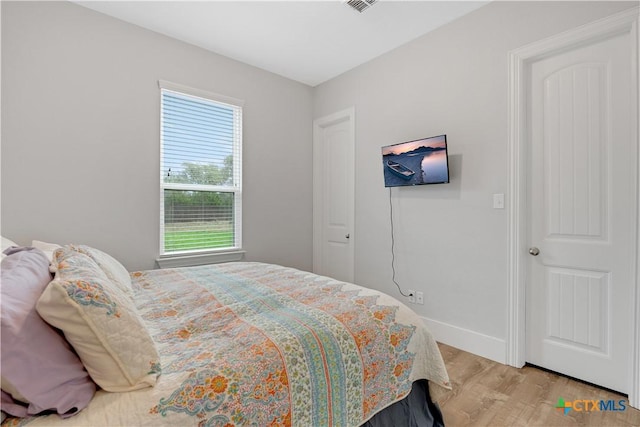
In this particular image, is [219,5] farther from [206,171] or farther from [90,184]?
[90,184]

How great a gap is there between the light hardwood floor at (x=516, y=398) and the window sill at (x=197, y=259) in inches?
87.7

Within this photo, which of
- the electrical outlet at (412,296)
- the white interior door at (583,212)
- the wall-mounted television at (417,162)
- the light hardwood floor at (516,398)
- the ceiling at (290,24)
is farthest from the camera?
the electrical outlet at (412,296)

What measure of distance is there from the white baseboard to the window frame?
210 centimetres

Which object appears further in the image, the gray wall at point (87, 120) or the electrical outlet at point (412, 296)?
the electrical outlet at point (412, 296)

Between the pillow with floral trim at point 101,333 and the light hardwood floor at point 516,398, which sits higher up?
the pillow with floral trim at point 101,333

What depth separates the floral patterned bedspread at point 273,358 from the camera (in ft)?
2.85

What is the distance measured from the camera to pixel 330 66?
11.2 feet

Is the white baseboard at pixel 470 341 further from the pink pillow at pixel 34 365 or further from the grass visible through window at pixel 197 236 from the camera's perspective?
the pink pillow at pixel 34 365

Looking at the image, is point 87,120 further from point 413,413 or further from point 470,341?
point 470,341

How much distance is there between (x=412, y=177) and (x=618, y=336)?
1.74 metres

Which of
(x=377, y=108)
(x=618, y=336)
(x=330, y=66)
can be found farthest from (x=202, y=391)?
(x=330, y=66)

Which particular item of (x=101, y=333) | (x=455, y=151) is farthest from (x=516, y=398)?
(x=101, y=333)

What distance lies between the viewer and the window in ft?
9.41

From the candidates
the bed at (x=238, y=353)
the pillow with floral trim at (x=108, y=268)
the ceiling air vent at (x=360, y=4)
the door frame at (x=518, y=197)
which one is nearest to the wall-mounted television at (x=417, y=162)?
the door frame at (x=518, y=197)
